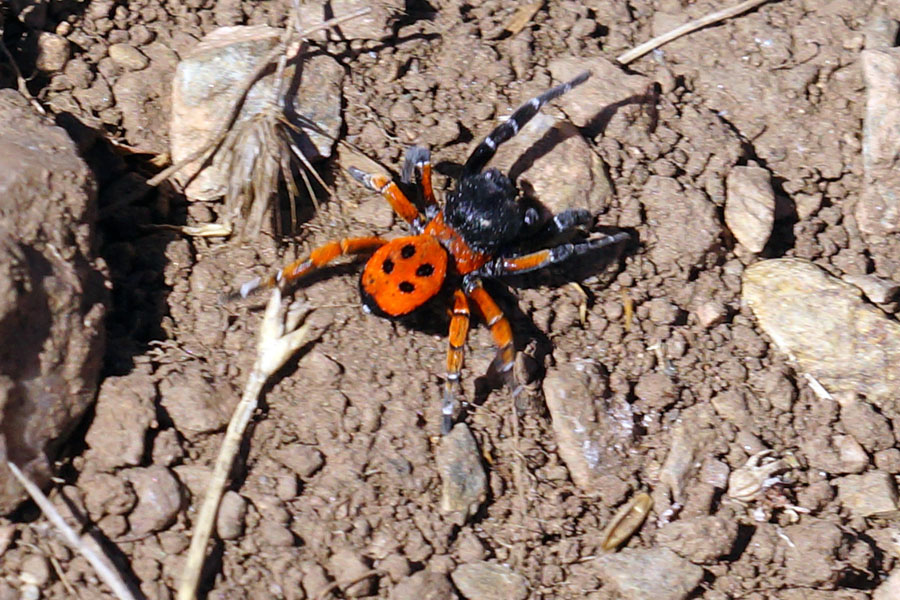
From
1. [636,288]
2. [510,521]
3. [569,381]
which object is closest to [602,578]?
[510,521]

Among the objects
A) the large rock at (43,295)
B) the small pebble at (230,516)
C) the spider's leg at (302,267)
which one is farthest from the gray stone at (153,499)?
the spider's leg at (302,267)

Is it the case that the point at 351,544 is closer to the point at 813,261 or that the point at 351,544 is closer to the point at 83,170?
the point at 83,170

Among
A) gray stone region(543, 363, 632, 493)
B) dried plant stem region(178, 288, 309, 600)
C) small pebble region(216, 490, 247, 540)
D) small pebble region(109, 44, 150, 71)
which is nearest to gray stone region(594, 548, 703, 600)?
gray stone region(543, 363, 632, 493)

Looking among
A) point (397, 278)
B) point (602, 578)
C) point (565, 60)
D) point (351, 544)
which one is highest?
point (565, 60)

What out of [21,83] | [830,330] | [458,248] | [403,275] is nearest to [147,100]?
[21,83]

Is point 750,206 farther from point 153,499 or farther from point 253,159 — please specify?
Result: point 153,499

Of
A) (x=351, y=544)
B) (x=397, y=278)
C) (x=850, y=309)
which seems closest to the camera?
(x=351, y=544)

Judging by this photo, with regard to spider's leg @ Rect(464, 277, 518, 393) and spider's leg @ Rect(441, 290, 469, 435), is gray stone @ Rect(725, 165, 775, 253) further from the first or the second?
spider's leg @ Rect(441, 290, 469, 435)
